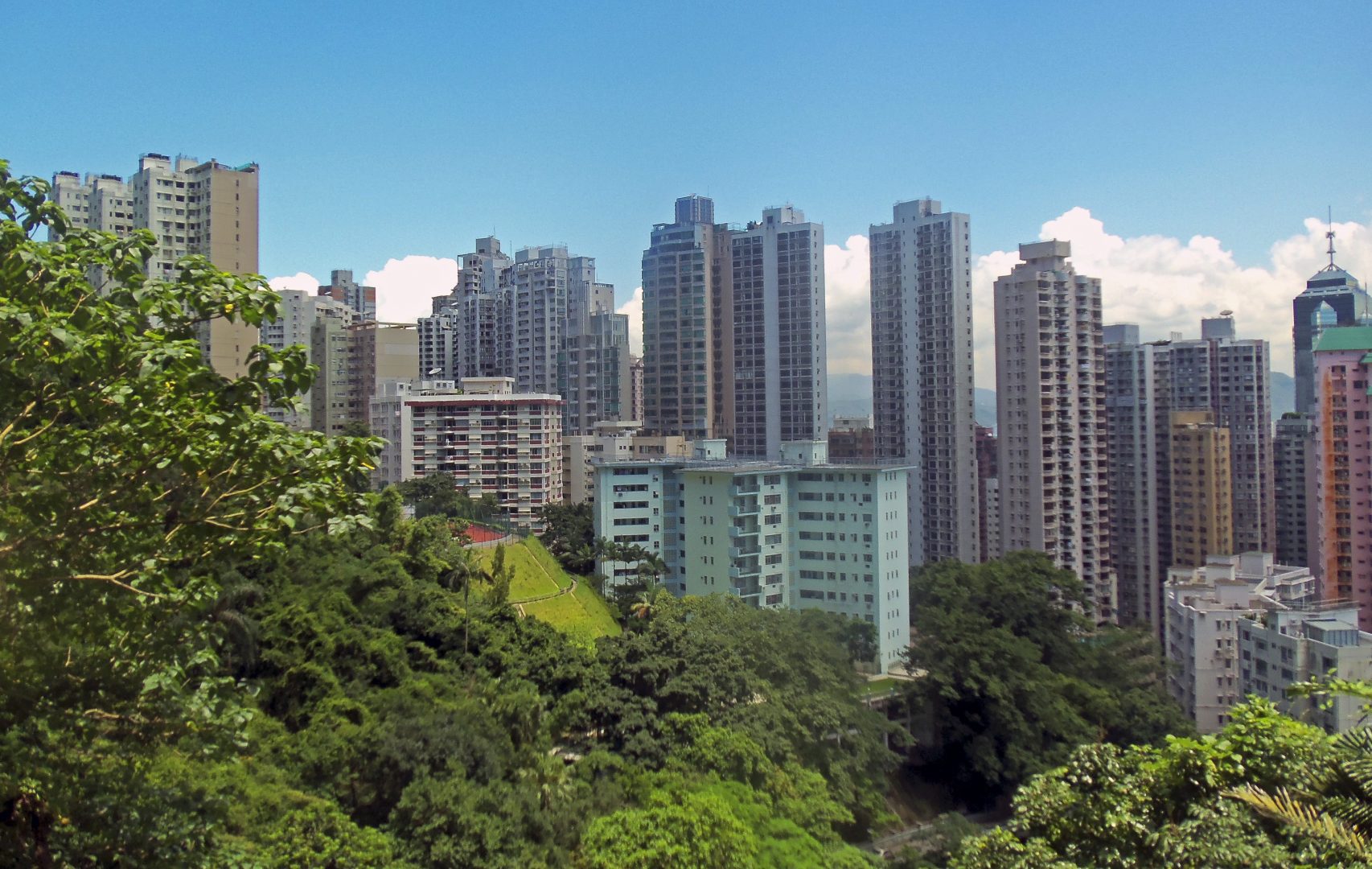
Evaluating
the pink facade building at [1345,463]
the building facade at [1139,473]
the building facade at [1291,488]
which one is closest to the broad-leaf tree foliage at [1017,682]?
the pink facade building at [1345,463]

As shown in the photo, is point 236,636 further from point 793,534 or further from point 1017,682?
point 793,534

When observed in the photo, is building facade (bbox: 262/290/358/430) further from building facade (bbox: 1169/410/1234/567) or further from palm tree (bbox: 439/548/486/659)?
building facade (bbox: 1169/410/1234/567)

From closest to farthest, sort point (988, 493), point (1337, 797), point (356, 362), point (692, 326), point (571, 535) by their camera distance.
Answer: point (1337, 797) < point (571, 535) < point (988, 493) < point (356, 362) < point (692, 326)

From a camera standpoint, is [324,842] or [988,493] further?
[988,493]

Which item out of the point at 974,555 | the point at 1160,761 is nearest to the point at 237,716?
the point at 1160,761

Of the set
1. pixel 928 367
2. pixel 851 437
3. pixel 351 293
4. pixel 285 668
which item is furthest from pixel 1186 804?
pixel 351 293

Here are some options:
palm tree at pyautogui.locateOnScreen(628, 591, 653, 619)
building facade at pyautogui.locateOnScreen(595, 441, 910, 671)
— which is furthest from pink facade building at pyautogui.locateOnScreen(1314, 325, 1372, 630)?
palm tree at pyautogui.locateOnScreen(628, 591, 653, 619)

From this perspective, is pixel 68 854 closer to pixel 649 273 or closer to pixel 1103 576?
pixel 1103 576
